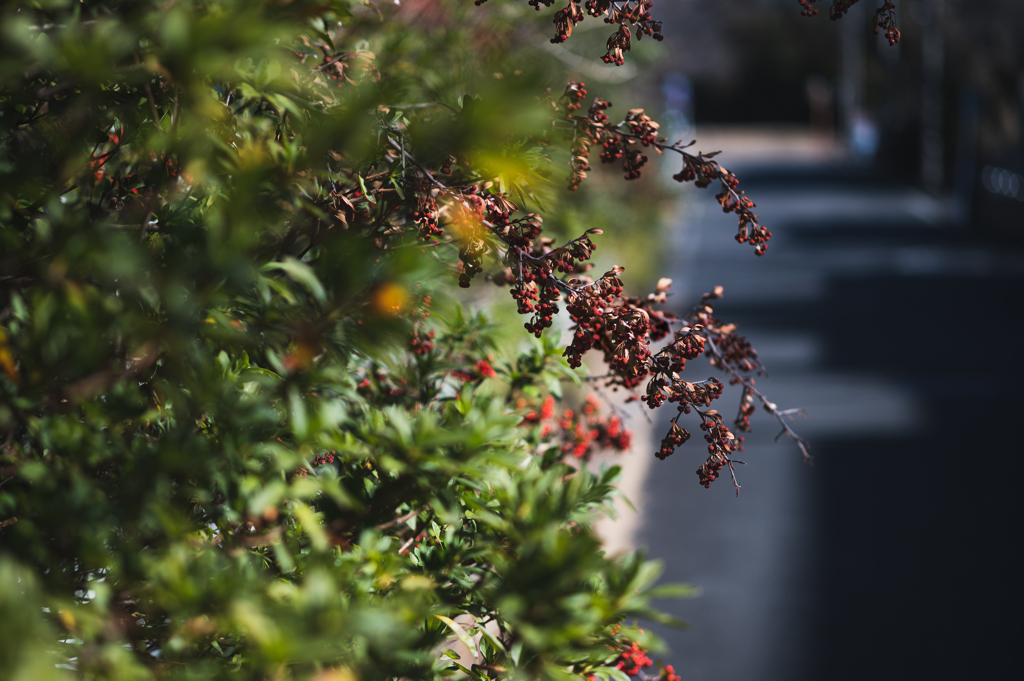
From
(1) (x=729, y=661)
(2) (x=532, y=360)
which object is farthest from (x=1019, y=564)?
(2) (x=532, y=360)

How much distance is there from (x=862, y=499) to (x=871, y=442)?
3.95 ft

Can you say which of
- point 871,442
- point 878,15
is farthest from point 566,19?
point 871,442

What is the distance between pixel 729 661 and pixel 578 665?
3.30 m

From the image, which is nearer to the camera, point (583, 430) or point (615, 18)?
point (615, 18)

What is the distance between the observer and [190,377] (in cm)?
133

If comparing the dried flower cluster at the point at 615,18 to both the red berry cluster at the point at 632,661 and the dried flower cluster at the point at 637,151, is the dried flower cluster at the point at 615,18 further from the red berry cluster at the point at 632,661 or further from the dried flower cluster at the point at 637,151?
the red berry cluster at the point at 632,661

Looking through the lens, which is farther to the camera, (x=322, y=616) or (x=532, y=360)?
(x=532, y=360)

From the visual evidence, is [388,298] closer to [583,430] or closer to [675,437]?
[675,437]

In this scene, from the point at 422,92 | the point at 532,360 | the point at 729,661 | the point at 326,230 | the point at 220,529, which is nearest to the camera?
the point at 220,529

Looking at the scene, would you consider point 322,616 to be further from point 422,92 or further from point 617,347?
point 422,92

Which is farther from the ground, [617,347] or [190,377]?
[617,347]

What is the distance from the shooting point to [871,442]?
7703 mm

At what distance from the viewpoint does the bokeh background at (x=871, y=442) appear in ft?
16.6

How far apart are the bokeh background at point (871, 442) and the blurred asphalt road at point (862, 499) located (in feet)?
0.06
